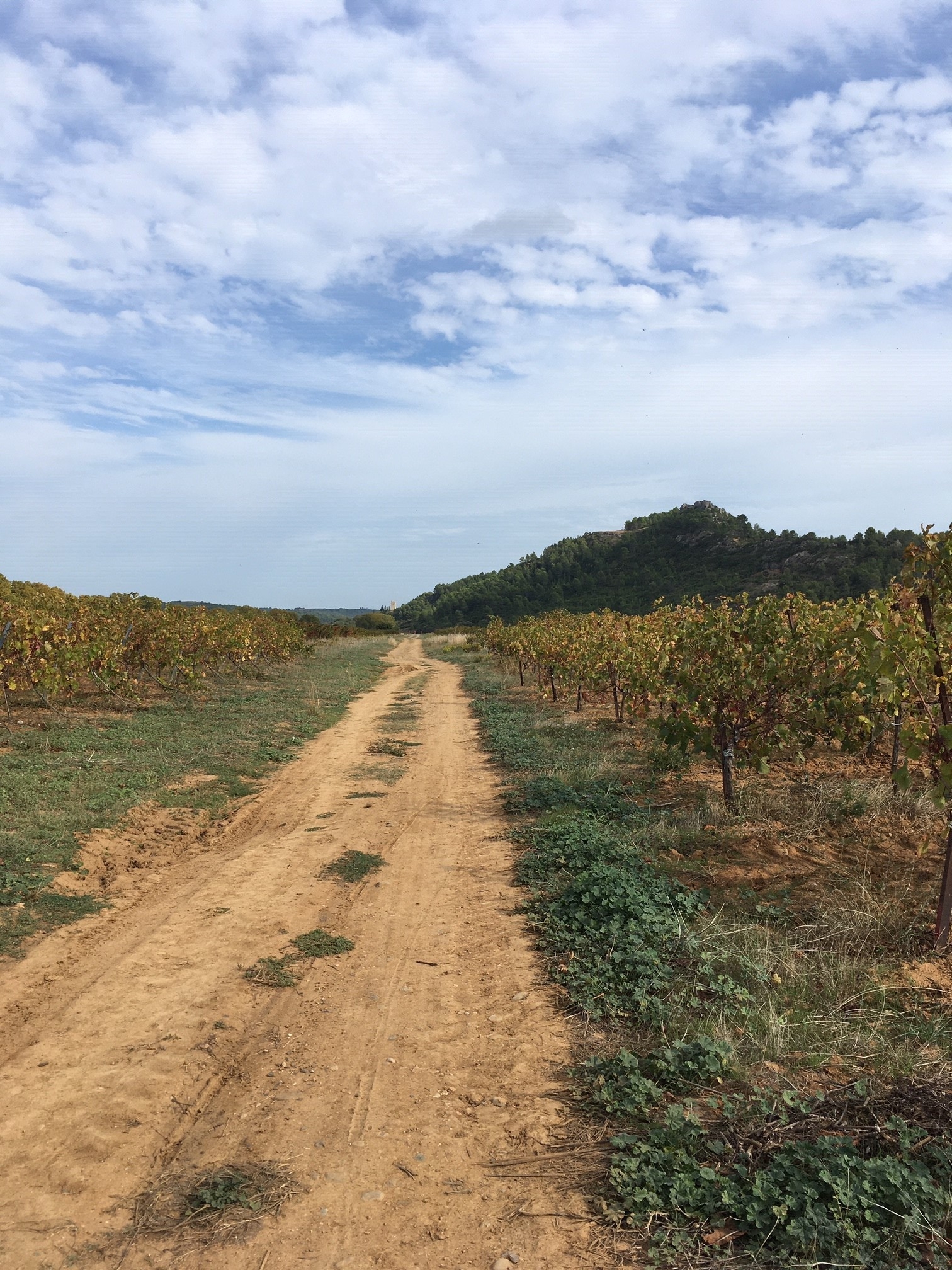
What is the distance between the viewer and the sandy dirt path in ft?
8.91

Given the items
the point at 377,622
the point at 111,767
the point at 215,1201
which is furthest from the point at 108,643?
the point at 377,622

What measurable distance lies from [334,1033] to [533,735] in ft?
30.1

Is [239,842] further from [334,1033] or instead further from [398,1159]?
[398,1159]

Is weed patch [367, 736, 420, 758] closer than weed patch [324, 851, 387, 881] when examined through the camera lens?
No

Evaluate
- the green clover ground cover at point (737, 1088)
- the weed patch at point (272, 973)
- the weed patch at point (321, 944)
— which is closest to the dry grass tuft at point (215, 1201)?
the green clover ground cover at point (737, 1088)

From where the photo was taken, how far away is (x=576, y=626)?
1784 centimetres

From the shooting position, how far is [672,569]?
52.8 m

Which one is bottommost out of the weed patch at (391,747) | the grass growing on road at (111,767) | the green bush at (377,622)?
the weed patch at (391,747)

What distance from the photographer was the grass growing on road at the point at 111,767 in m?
5.83

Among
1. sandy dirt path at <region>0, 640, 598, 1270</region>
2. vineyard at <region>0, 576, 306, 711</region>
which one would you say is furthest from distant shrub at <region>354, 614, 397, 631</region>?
sandy dirt path at <region>0, 640, 598, 1270</region>

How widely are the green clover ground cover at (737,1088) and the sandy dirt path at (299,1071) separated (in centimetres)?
29

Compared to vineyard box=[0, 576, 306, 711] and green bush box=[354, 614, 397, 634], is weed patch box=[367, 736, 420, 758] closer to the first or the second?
vineyard box=[0, 576, 306, 711]

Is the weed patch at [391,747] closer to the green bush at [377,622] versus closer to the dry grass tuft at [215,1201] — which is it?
the dry grass tuft at [215,1201]

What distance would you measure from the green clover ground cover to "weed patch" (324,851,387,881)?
53.6 inches
